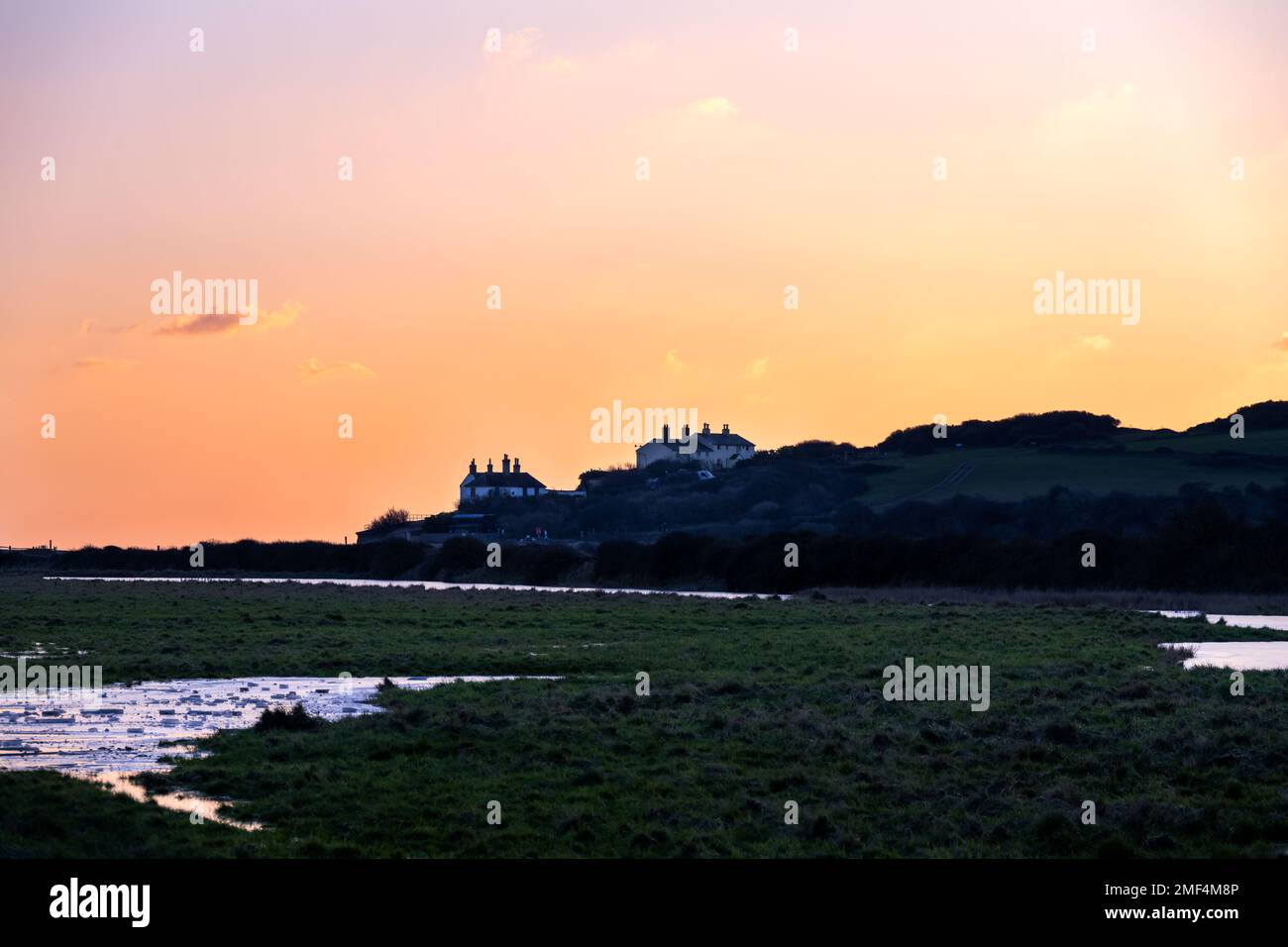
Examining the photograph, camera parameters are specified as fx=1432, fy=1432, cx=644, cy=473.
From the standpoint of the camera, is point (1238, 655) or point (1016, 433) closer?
point (1238, 655)

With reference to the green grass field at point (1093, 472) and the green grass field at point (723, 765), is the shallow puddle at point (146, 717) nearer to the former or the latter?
the green grass field at point (723, 765)

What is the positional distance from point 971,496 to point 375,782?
110 m

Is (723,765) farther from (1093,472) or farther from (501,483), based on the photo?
(501,483)

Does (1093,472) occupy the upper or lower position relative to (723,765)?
upper

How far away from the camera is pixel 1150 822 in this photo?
1661 centimetres

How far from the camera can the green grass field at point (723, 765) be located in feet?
52.4

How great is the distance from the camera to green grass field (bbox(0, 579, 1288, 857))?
16.0 metres

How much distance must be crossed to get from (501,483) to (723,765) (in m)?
166

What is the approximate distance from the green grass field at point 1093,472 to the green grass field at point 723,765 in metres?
86.9

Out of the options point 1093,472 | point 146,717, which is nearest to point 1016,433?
point 1093,472

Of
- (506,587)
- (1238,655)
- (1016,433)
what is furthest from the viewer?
(1016,433)

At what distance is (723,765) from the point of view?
803 inches
